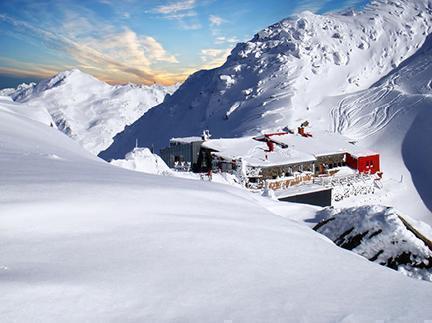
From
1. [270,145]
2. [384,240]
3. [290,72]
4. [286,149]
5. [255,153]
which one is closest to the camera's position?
[384,240]

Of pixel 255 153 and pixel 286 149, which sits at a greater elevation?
pixel 286 149

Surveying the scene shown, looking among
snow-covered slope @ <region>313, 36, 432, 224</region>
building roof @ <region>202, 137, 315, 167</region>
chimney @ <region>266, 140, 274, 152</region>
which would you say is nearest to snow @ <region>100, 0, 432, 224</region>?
snow-covered slope @ <region>313, 36, 432, 224</region>

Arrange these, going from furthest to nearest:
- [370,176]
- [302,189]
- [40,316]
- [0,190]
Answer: [370,176]
[302,189]
[0,190]
[40,316]

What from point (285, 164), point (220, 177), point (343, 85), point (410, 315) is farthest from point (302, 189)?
point (343, 85)

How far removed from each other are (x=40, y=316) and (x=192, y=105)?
80775mm

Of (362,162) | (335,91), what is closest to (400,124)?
(335,91)

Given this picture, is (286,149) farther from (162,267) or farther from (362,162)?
(162,267)

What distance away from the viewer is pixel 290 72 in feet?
230

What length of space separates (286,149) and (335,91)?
1555 inches

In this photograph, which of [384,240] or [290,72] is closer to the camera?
[384,240]

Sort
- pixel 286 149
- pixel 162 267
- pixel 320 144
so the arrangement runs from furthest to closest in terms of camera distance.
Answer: pixel 320 144, pixel 286 149, pixel 162 267

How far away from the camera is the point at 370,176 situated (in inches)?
1384

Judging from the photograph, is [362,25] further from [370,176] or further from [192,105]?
[370,176]

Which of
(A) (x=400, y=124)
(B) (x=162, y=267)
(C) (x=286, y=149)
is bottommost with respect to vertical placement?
(B) (x=162, y=267)
